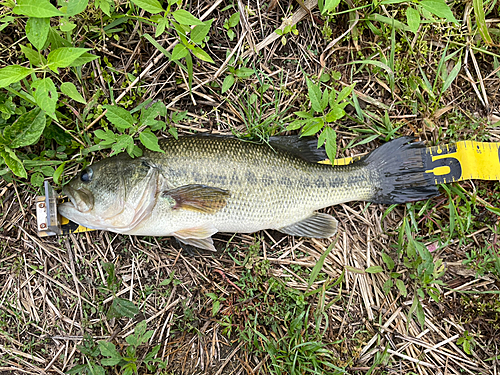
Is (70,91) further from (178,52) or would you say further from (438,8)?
(438,8)

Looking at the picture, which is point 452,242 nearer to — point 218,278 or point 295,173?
point 295,173

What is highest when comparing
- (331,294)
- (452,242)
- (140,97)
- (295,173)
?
(140,97)

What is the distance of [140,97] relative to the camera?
3.50 m

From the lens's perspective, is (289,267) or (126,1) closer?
(126,1)

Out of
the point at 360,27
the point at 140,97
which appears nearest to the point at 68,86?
the point at 140,97

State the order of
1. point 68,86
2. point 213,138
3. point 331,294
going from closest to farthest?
point 68,86, point 213,138, point 331,294

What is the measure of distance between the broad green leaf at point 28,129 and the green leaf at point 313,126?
8.16 feet

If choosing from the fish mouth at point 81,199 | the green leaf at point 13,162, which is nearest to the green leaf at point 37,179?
the green leaf at point 13,162

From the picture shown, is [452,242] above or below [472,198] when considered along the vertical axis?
below

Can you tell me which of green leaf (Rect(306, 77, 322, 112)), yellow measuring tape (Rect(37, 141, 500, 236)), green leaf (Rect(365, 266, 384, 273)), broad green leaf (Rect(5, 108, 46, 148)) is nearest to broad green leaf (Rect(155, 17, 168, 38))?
broad green leaf (Rect(5, 108, 46, 148))

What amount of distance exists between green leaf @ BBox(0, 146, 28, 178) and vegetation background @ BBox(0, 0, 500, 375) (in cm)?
21

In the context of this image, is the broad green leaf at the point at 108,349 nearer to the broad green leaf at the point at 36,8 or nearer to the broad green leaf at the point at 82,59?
the broad green leaf at the point at 82,59

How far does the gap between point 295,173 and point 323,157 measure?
0.44 meters

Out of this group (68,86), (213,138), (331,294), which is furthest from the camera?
(331,294)
